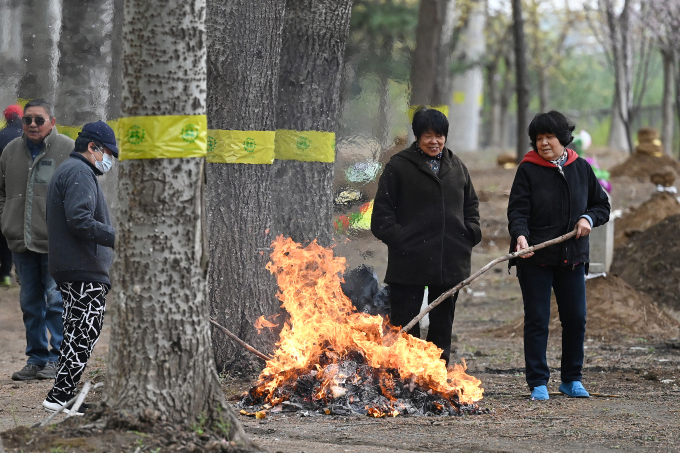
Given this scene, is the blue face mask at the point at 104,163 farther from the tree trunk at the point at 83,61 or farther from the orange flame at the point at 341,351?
the tree trunk at the point at 83,61

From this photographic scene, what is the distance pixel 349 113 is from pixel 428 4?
12.0 metres

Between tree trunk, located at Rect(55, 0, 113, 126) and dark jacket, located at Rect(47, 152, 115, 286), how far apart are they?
6.35 metres

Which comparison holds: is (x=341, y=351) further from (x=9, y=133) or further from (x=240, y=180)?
(x=9, y=133)

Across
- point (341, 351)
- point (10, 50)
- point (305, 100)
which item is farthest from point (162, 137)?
point (10, 50)

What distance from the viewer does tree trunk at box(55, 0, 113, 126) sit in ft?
38.5

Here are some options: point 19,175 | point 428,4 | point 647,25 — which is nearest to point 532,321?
point 19,175

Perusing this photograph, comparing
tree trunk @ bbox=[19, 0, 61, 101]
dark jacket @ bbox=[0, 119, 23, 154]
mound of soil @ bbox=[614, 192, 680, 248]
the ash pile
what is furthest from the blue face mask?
mound of soil @ bbox=[614, 192, 680, 248]

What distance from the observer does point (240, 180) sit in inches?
266

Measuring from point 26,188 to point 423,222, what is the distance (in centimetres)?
341

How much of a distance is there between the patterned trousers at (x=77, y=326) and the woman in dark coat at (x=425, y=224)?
1.95m

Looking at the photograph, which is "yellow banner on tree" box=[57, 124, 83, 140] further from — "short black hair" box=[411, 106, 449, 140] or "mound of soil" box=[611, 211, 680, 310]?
"mound of soil" box=[611, 211, 680, 310]

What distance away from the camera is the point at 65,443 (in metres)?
3.83

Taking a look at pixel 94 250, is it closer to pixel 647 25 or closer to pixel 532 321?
pixel 532 321

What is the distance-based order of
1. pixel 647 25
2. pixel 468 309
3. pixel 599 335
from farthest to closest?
pixel 647 25 → pixel 468 309 → pixel 599 335
